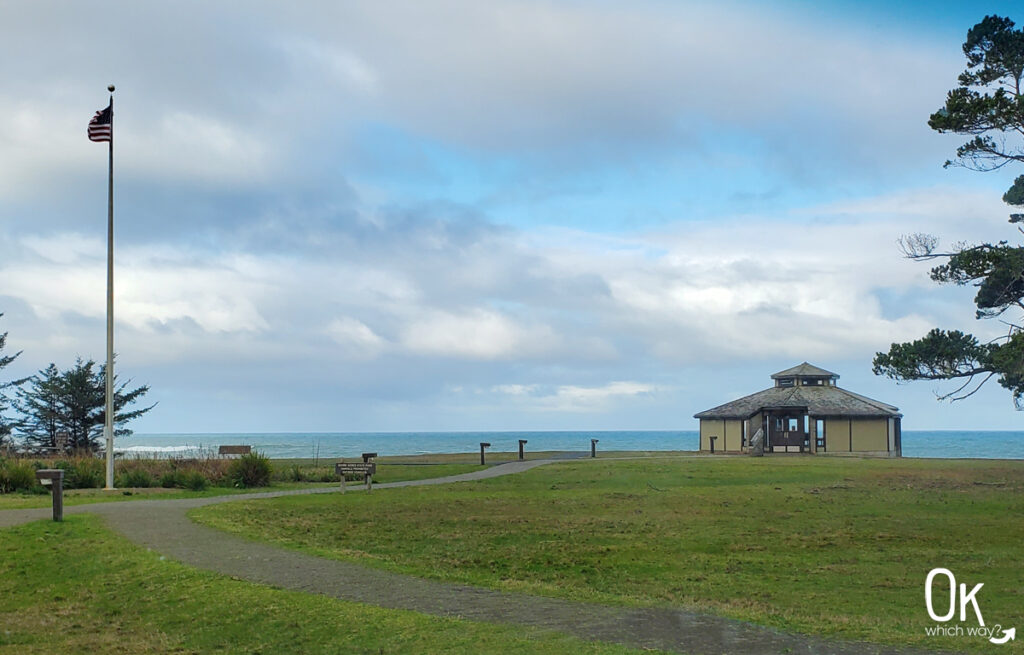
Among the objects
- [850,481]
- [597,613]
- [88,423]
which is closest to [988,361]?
[850,481]

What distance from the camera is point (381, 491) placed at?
2552 cm

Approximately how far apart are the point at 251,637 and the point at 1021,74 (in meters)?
23.8

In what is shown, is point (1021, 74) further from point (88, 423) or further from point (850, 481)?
point (88, 423)

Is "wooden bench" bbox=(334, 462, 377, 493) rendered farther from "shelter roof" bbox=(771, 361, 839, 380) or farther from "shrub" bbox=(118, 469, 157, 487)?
"shelter roof" bbox=(771, 361, 839, 380)

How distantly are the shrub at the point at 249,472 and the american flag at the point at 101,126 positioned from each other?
9725mm

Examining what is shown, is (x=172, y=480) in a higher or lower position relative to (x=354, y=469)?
lower

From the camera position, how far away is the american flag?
2572 centimetres

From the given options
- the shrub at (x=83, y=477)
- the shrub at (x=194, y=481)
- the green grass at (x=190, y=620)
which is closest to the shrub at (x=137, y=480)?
the shrub at (x=83, y=477)

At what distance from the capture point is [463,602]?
10641 mm

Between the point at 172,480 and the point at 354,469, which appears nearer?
the point at 354,469

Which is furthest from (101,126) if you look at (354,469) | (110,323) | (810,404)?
(810,404)

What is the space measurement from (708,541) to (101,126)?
19738mm

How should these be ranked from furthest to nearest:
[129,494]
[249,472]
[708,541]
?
[249,472] < [129,494] < [708,541]

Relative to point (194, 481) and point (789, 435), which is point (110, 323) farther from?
point (789, 435)
